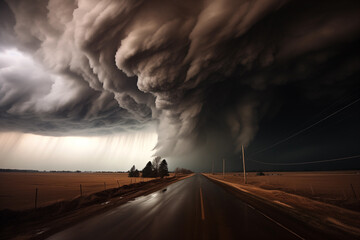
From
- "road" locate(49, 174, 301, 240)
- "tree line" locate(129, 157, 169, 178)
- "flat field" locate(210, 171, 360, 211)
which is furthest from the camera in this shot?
"tree line" locate(129, 157, 169, 178)

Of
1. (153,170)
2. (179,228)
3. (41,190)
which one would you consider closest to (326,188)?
(179,228)

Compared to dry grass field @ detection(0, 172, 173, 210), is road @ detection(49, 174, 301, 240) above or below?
above

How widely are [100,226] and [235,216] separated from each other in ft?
20.1

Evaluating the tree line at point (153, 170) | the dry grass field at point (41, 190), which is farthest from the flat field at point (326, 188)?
the tree line at point (153, 170)

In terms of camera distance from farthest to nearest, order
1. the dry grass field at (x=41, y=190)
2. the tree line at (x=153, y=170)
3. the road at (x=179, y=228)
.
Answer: the tree line at (x=153, y=170)
the dry grass field at (x=41, y=190)
the road at (x=179, y=228)

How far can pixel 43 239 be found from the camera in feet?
17.7

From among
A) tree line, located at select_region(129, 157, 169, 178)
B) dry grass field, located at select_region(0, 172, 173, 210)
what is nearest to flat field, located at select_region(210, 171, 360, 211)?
dry grass field, located at select_region(0, 172, 173, 210)

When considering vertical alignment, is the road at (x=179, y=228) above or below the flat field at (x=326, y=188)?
above

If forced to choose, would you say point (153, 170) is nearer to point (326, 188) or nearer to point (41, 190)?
point (41, 190)

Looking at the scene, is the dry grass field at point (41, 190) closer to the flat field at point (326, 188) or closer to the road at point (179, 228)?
the road at point (179, 228)

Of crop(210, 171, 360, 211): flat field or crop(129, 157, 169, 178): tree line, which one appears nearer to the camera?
crop(210, 171, 360, 211): flat field

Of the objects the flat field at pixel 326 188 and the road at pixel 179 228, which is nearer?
the road at pixel 179 228

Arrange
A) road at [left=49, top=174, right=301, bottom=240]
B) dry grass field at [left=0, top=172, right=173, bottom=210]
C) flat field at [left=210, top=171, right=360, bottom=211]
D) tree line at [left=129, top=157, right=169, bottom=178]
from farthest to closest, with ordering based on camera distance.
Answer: tree line at [left=129, top=157, right=169, bottom=178] → flat field at [left=210, top=171, right=360, bottom=211] → dry grass field at [left=0, top=172, right=173, bottom=210] → road at [left=49, top=174, right=301, bottom=240]

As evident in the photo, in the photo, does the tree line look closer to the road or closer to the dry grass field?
the dry grass field
